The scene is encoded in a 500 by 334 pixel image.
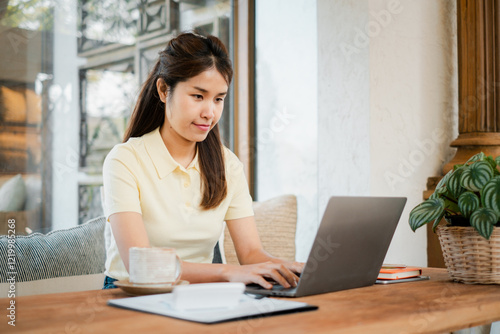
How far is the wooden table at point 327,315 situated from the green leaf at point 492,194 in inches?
6.7

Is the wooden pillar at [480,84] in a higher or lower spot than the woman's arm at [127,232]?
higher

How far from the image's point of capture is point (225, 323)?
0.81 metres

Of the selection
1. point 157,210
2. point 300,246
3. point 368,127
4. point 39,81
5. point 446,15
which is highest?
point 446,15

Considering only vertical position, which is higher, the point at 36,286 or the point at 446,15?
the point at 446,15

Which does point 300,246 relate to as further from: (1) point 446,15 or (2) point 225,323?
(2) point 225,323

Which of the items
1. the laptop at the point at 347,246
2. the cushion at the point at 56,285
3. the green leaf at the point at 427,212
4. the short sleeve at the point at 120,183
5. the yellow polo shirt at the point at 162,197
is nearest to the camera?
the laptop at the point at 347,246

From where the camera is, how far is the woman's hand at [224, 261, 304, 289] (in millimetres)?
1147

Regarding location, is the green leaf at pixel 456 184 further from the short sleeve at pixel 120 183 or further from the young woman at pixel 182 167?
the short sleeve at pixel 120 183

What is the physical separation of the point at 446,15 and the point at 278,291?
1912 mm

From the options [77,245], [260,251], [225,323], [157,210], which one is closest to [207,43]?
[157,210]

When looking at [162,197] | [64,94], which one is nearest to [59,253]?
[162,197]

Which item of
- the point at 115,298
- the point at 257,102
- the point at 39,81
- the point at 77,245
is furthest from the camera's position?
the point at 257,102

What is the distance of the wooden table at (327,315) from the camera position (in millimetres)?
789

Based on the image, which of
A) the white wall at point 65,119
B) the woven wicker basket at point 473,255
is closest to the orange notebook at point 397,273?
the woven wicker basket at point 473,255
